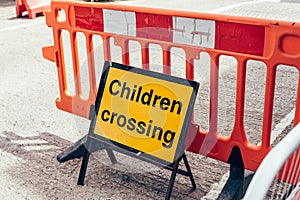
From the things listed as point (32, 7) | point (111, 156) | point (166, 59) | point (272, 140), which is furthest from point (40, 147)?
point (32, 7)

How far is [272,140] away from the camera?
408 centimetres

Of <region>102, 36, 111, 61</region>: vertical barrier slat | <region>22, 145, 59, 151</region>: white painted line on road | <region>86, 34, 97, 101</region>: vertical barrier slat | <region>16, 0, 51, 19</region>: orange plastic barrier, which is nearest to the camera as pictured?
<region>102, 36, 111, 61</region>: vertical barrier slat

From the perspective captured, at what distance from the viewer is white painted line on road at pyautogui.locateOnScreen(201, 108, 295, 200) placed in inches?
129

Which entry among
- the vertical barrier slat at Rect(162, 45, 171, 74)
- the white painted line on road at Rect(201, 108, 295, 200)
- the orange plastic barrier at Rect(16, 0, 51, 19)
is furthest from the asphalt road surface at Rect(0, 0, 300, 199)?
the orange plastic barrier at Rect(16, 0, 51, 19)

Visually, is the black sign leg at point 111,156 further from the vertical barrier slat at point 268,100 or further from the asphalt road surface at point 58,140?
the vertical barrier slat at point 268,100

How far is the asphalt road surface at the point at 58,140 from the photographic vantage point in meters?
3.41

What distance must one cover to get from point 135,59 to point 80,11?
9.93 ft

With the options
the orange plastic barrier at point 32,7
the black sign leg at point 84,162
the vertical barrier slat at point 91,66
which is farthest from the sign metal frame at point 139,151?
the orange plastic barrier at point 32,7

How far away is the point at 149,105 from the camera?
3170 mm

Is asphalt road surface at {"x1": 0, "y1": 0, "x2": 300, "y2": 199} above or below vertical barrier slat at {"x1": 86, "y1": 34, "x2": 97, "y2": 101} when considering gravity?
below

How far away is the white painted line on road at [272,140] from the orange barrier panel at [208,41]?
30cm

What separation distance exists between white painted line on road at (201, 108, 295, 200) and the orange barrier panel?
0.30 metres

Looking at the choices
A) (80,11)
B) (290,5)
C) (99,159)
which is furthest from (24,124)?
(290,5)

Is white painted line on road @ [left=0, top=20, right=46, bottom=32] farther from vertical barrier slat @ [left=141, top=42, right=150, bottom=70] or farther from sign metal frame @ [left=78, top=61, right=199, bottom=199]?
vertical barrier slat @ [left=141, top=42, right=150, bottom=70]
